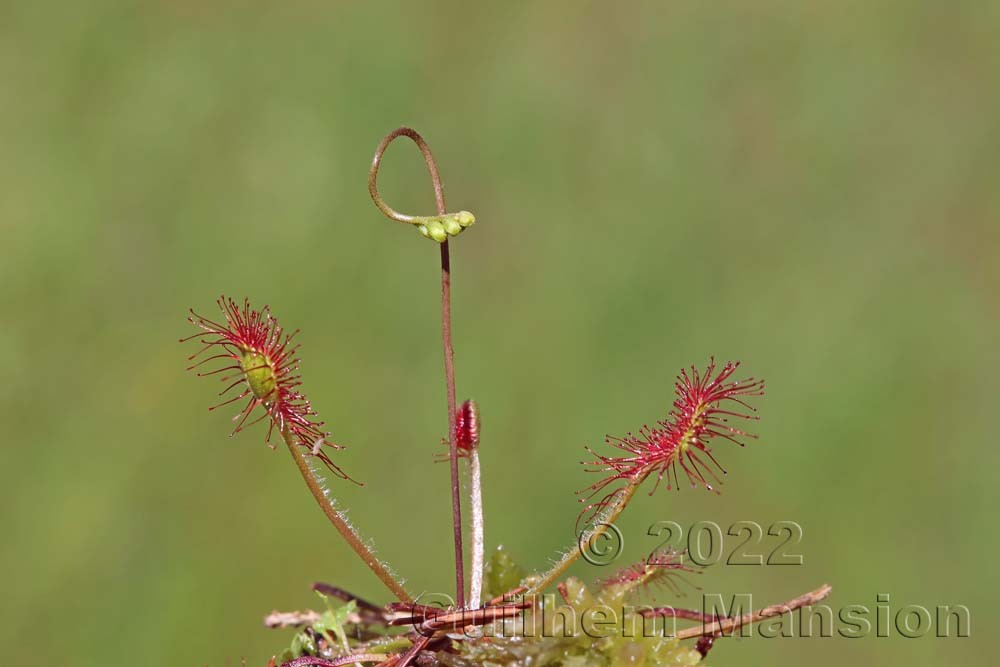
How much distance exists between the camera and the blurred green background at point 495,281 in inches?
137

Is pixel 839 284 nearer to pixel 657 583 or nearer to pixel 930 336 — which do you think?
pixel 930 336

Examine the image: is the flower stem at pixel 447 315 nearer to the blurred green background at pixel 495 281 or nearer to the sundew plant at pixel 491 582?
the sundew plant at pixel 491 582

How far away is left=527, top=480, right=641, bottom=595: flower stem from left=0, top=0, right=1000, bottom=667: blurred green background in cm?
229

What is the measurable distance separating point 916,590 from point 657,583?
2.75m

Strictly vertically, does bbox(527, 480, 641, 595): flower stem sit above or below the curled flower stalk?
below

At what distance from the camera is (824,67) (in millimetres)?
4469

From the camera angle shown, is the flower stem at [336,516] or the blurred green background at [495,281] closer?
the flower stem at [336,516]

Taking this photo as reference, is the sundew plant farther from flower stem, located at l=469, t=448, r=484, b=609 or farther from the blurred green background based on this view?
the blurred green background

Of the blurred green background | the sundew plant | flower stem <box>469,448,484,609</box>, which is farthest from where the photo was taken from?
the blurred green background

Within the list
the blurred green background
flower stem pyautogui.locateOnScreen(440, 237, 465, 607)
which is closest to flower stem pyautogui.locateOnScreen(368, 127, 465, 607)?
flower stem pyautogui.locateOnScreen(440, 237, 465, 607)

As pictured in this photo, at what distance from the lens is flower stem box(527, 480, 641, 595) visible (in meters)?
1.01

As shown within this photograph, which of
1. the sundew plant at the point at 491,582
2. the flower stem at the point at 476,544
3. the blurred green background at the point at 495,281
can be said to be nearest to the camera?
the sundew plant at the point at 491,582

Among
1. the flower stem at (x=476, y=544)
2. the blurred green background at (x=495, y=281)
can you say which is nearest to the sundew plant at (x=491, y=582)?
the flower stem at (x=476, y=544)

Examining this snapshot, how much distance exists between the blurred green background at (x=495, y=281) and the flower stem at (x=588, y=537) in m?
2.29
